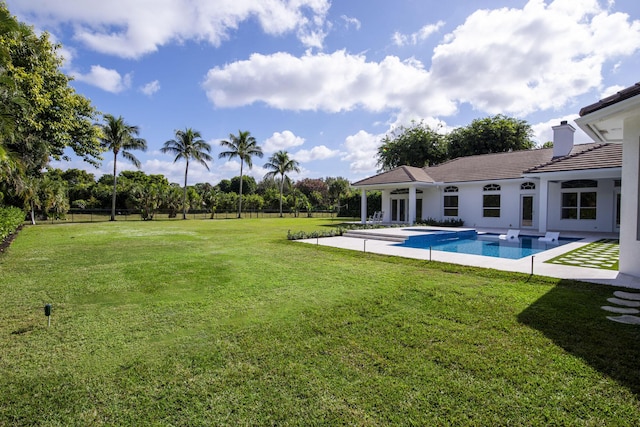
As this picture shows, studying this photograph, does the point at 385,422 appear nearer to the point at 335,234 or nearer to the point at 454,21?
the point at 335,234

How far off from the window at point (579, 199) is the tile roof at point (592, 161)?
2434 millimetres

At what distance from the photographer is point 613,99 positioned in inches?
222

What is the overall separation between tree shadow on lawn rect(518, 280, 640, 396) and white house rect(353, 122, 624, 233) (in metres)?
11.9

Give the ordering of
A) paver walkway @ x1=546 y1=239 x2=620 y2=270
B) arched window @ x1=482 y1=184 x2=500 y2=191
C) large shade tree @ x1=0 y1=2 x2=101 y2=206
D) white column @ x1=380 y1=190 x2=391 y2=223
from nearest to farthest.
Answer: paver walkway @ x1=546 y1=239 x2=620 y2=270 → large shade tree @ x1=0 y1=2 x2=101 y2=206 → arched window @ x1=482 y1=184 x2=500 y2=191 → white column @ x1=380 y1=190 x2=391 y2=223

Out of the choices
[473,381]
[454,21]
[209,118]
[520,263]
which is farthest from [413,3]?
[209,118]

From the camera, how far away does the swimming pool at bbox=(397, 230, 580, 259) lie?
11562 millimetres

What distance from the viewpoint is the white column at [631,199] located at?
6.39m

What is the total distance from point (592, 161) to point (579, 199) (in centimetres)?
392

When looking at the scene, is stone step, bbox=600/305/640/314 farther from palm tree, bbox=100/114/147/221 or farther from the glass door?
palm tree, bbox=100/114/147/221

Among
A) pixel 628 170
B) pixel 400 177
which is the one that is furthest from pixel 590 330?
pixel 400 177

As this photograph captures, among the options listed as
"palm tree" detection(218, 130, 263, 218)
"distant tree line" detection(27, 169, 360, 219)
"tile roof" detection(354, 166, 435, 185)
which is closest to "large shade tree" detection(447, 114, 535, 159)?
"distant tree line" detection(27, 169, 360, 219)

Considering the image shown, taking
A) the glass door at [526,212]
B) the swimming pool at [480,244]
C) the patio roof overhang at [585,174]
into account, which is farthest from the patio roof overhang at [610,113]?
the glass door at [526,212]

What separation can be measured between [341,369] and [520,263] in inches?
287

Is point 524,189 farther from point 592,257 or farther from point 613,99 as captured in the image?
point 613,99
